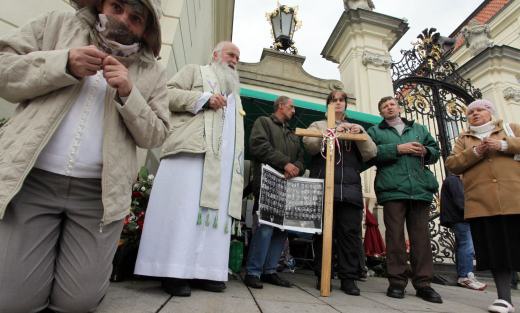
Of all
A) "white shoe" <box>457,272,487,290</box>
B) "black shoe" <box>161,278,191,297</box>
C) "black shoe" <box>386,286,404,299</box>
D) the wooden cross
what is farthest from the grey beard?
"white shoe" <box>457,272,487,290</box>

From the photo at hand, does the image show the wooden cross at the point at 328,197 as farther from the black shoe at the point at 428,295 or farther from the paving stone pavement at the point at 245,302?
the black shoe at the point at 428,295

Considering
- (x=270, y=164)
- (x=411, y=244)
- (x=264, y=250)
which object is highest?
(x=270, y=164)

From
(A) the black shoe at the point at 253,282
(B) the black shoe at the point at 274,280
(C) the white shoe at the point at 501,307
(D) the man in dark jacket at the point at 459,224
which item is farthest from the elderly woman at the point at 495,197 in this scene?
(D) the man in dark jacket at the point at 459,224

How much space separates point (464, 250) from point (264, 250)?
3.59 m

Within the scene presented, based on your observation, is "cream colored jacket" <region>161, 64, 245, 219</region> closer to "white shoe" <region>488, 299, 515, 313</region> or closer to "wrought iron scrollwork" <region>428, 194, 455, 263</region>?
"white shoe" <region>488, 299, 515, 313</region>

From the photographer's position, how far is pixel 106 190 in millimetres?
1505

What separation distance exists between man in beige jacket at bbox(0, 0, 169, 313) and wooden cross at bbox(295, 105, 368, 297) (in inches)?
69.2

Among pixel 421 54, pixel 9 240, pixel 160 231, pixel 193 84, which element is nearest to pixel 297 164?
pixel 193 84

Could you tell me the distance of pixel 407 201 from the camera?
3166 mm

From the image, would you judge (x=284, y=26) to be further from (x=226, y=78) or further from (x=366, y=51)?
(x=226, y=78)

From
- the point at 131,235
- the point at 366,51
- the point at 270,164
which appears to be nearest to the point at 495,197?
the point at 270,164

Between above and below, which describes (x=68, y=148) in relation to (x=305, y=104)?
below

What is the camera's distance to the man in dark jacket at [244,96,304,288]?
115 inches

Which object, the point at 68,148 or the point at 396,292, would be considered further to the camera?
the point at 396,292
